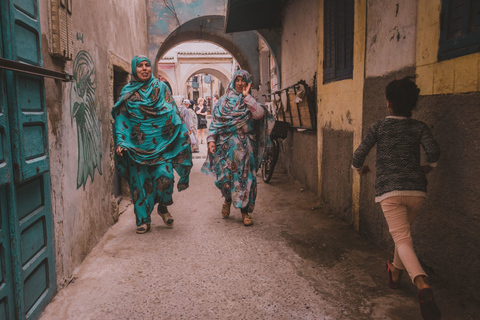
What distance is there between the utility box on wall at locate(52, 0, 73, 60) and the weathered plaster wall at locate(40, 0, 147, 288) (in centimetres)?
4

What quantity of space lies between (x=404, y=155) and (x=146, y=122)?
2.88 m

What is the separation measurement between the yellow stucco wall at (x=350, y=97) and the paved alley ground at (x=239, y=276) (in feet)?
2.78

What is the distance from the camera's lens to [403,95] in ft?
8.42

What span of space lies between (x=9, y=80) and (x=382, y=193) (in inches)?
96.0

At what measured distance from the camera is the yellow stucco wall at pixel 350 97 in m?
4.00

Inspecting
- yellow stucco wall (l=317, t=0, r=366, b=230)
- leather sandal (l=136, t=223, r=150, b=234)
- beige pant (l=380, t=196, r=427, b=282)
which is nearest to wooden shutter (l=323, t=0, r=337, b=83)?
yellow stucco wall (l=317, t=0, r=366, b=230)

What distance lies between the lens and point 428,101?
282 centimetres

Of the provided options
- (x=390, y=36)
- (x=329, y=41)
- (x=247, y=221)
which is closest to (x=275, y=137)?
Result: (x=329, y=41)

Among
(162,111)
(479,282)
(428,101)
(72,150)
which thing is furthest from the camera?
(162,111)

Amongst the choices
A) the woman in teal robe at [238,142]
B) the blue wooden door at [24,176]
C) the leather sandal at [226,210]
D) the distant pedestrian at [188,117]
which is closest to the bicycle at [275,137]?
the leather sandal at [226,210]

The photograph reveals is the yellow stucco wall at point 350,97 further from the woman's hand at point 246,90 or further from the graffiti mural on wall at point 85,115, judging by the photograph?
the graffiti mural on wall at point 85,115

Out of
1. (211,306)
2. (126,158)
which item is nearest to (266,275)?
(211,306)

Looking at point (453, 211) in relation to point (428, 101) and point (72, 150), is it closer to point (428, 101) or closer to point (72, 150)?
point (428, 101)

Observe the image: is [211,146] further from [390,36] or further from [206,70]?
[206,70]
